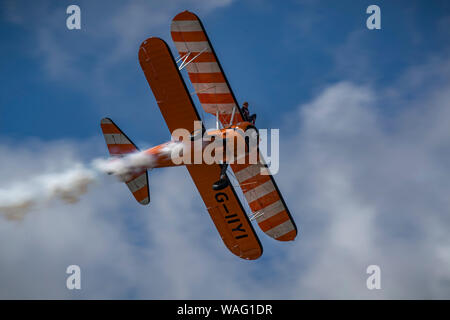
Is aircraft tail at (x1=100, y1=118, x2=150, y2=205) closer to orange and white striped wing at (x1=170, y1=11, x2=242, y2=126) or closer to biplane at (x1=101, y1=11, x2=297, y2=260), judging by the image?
biplane at (x1=101, y1=11, x2=297, y2=260)

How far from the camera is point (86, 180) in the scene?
20906 mm

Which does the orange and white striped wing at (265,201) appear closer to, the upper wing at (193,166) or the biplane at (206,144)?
the biplane at (206,144)

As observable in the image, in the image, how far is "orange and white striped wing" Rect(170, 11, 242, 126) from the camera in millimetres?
18609

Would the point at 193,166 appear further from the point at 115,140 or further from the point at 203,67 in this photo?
the point at 203,67

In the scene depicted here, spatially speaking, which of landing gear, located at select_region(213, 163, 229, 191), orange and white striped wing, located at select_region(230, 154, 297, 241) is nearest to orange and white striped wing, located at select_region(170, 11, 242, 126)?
landing gear, located at select_region(213, 163, 229, 191)

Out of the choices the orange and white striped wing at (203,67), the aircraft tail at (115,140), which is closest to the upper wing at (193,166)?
the orange and white striped wing at (203,67)

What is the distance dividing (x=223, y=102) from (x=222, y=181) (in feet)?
8.06

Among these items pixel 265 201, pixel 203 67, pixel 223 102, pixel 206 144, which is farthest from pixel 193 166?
pixel 203 67

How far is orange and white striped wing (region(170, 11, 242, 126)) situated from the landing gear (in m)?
1.36

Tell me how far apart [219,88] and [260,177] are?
344 centimetres

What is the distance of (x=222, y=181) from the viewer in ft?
62.8
